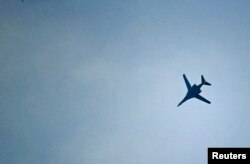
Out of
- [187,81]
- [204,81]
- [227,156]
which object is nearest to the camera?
[227,156]

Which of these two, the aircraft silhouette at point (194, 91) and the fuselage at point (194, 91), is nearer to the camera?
the aircraft silhouette at point (194, 91)

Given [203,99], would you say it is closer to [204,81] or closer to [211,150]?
[204,81]

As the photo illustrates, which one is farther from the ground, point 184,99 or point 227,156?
point 184,99

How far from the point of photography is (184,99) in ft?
255

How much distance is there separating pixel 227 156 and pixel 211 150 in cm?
169

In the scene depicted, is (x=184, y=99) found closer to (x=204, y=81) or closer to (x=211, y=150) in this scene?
(x=204, y=81)

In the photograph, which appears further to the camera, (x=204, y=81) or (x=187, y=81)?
(x=187, y=81)

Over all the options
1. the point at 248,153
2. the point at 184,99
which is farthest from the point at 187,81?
the point at 248,153

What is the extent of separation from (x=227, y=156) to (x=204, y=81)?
139 ft

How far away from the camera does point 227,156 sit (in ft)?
92.3

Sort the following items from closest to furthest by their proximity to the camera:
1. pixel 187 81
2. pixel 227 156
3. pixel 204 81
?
pixel 227 156, pixel 204 81, pixel 187 81

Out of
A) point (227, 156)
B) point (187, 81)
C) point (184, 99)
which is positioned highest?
point (187, 81)

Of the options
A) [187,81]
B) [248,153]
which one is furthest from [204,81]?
[248,153]

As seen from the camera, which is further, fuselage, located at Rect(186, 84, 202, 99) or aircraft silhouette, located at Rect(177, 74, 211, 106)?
fuselage, located at Rect(186, 84, 202, 99)
